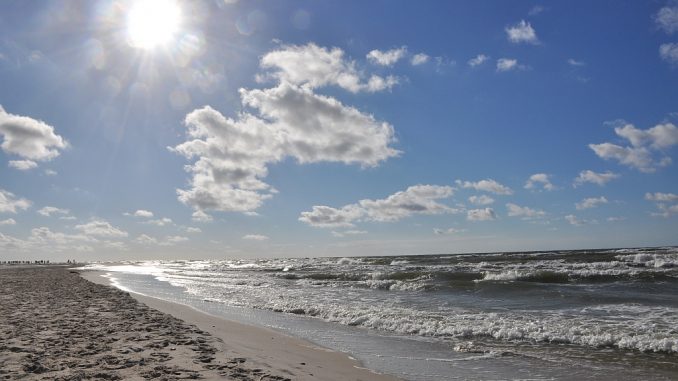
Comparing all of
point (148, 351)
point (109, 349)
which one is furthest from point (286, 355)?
point (109, 349)

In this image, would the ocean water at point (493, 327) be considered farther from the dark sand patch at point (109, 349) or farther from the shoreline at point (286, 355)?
the dark sand patch at point (109, 349)

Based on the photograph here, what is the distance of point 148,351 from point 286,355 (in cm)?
250

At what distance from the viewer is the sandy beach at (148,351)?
6285 mm

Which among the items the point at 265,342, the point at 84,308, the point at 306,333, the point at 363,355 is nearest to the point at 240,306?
the point at 84,308

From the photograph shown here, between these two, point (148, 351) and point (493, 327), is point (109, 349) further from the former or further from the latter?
point (493, 327)

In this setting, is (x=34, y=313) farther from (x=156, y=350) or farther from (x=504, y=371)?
(x=504, y=371)

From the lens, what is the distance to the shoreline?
7020 mm

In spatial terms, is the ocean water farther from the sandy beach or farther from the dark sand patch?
the dark sand patch

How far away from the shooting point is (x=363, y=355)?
8867 millimetres

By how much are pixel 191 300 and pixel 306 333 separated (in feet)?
33.3

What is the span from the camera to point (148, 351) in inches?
299

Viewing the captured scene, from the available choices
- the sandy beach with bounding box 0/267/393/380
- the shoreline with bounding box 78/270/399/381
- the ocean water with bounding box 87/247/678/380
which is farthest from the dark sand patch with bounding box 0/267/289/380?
the ocean water with bounding box 87/247/678/380

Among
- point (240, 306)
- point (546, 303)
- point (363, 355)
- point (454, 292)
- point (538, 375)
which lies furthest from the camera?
point (454, 292)

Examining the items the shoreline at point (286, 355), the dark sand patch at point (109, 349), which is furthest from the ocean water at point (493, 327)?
the dark sand patch at point (109, 349)
